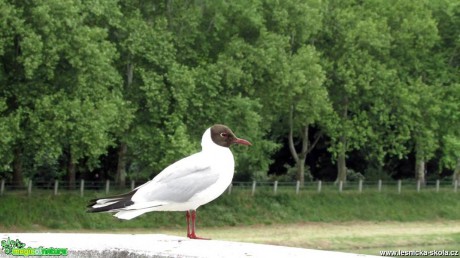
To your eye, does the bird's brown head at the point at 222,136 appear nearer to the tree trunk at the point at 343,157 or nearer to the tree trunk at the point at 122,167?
the tree trunk at the point at 122,167

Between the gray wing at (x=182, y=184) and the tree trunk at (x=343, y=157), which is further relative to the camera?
the tree trunk at (x=343, y=157)

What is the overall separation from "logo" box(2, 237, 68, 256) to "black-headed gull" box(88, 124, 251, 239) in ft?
1.89

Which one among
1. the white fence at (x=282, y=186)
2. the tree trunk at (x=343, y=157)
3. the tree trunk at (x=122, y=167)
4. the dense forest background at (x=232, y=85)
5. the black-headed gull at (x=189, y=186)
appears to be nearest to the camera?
the black-headed gull at (x=189, y=186)

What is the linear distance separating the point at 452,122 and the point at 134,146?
20.3 metres

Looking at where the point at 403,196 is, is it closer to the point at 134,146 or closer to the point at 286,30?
the point at 286,30

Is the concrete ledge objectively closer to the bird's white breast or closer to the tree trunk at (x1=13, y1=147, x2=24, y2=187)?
the bird's white breast

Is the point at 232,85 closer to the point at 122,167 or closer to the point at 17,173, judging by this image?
the point at 122,167

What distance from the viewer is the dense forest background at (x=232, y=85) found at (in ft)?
140

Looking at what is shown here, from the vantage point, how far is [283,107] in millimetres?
53562

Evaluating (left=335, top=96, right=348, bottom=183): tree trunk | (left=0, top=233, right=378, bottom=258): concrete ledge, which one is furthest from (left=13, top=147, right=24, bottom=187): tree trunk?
(left=0, top=233, right=378, bottom=258): concrete ledge

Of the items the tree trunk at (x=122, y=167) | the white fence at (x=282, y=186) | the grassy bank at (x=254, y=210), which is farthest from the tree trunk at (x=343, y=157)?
the tree trunk at (x=122, y=167)

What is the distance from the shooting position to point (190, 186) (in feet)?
34.8

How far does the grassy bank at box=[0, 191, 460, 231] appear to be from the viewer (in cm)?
4309

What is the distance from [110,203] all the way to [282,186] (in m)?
44.0
